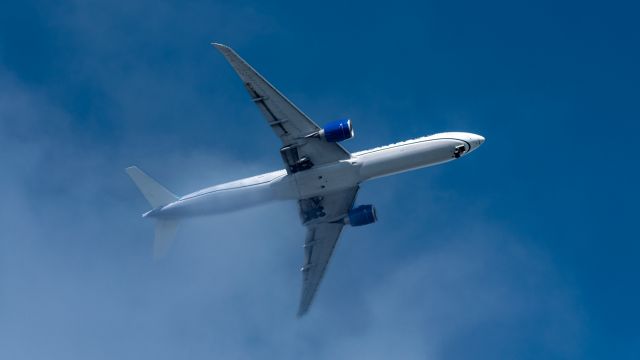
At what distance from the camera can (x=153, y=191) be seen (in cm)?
8706

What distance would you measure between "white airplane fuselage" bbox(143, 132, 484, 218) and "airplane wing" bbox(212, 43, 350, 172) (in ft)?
4.15

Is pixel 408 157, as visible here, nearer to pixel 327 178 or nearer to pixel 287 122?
pixel 327 178

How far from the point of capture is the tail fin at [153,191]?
86.3 m

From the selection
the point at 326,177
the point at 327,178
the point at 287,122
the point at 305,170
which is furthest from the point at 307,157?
the point at 287,122

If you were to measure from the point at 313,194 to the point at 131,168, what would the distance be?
65.8ft

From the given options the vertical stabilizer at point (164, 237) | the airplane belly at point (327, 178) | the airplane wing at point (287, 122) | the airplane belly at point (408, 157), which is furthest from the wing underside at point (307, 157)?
the vertical stabilizer at point (164, 237)

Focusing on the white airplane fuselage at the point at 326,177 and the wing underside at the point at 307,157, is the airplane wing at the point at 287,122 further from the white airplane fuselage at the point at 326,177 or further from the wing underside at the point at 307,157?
the white airplane fuselage at the point at 326,177

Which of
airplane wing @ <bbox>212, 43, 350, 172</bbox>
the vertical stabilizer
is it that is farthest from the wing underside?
the vertical stabilizer

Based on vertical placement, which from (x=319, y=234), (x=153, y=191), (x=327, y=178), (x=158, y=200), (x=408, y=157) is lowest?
(x=319, y=234)

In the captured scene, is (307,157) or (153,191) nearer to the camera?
(307,157)

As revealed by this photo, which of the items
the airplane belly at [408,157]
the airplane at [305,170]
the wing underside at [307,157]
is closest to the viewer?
the wing underside at [307,157]

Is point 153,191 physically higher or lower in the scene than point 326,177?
higher

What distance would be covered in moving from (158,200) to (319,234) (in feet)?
55.2

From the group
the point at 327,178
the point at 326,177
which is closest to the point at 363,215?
the point at 327,178
